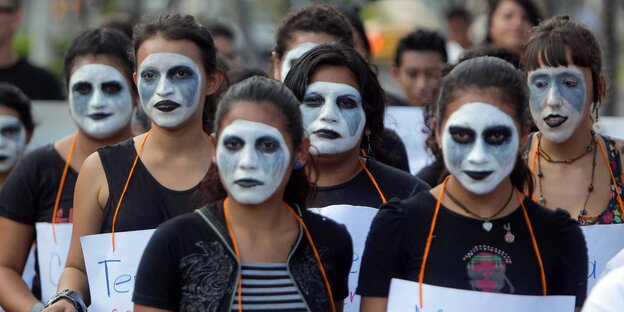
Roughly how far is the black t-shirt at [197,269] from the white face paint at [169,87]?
93 centimetres

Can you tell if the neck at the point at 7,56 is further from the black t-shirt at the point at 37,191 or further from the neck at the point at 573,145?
the neck at the point at 573,145

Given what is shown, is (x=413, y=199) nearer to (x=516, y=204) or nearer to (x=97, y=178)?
(x=516, y=204)

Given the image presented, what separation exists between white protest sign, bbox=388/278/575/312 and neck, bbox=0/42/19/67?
Answer: 4.93 m

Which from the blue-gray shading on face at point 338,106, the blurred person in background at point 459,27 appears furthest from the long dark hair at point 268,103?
the blurred person in background at point 459,27

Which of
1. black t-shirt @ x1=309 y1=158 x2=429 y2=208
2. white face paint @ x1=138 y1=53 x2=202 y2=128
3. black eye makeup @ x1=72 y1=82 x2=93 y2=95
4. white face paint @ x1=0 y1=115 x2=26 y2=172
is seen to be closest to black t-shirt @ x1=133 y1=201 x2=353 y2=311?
black t-shirt @ x1=309 y1=158 x2=429 y2=208

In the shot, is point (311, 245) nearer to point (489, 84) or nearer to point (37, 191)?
point (489, 84)

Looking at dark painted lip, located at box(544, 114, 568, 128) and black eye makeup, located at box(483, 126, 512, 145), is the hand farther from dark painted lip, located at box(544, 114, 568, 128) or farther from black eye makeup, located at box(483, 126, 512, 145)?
dark painted lip, located at box(544, 114, 568, 128)

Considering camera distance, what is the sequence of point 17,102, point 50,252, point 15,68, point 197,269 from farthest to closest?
point 15,68
point 17,102
point 50,252
point 197,269

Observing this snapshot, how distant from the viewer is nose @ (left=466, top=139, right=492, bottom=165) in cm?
439

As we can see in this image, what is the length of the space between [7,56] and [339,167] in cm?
403

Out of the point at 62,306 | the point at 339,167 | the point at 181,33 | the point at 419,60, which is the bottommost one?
the point at 62,306

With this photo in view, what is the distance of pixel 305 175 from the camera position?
468 centimetres

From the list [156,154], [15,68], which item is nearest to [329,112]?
[156,154]

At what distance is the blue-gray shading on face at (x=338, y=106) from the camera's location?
17.3 ft
